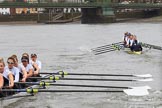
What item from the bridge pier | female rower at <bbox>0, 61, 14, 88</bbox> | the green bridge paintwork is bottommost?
the bridge pier

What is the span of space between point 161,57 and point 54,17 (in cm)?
6508

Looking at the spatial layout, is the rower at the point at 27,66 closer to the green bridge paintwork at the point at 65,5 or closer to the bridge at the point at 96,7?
the green bridge paintwork at the point at 65,5

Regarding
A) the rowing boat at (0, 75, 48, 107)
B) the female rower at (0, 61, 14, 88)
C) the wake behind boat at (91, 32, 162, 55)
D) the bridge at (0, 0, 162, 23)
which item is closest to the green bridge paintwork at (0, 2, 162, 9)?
the bridge at (0, 0, 162, 23)

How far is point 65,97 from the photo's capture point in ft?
36.5

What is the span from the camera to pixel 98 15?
69.2m

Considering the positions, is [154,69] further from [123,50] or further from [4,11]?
[4,11]

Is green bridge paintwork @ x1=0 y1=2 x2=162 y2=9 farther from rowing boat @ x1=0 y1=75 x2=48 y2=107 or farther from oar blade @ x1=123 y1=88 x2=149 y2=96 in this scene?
oar blade @ x1=123 y1=88 x2=149 y2=96

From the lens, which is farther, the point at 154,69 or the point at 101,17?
the point at 101,17

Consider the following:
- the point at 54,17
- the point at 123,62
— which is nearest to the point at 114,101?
the point at 123,62

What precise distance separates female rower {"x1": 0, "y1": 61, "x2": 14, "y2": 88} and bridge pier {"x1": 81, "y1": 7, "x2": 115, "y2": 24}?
191ft

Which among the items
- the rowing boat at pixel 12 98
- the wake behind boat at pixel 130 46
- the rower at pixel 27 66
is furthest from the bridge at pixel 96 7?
the rowing boat at pixel 12 98

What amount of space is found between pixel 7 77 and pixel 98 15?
197 ft

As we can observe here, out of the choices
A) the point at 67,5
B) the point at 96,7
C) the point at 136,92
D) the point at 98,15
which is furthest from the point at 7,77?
the point at 98,15

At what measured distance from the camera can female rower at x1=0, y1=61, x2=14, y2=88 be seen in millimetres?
9688
